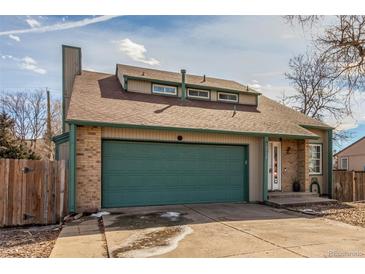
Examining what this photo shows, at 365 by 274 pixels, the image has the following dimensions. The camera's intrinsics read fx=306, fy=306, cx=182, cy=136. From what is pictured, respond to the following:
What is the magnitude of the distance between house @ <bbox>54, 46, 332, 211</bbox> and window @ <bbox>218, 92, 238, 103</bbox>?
0.05 meters

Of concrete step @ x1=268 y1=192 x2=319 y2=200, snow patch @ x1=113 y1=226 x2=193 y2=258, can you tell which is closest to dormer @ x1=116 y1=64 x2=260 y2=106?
concrete step @ x1=268 y1=192 x2=319 y2=200

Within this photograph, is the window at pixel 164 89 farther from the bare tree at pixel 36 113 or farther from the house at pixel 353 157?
the house at pixel 353 157

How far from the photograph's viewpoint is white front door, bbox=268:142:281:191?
1227 cm

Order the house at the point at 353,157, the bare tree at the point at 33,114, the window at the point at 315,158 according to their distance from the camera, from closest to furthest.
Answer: the window at the point at 315,158, the bare tree at the point at 33,114, the house at the point at 353,157

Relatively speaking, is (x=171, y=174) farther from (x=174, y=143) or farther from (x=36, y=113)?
(x=36, y=113)

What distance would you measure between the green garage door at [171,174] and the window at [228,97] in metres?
3.64

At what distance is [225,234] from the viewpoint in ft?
20.8

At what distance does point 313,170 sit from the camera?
1338 cm

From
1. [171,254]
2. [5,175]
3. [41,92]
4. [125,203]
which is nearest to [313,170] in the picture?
[125,203]

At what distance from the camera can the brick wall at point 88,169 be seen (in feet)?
28.7

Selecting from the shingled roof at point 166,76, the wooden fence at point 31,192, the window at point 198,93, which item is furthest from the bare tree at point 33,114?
the wooden fence at point 31,192

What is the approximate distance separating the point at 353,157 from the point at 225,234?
3030 centimetres

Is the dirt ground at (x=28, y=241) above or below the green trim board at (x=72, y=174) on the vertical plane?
below
